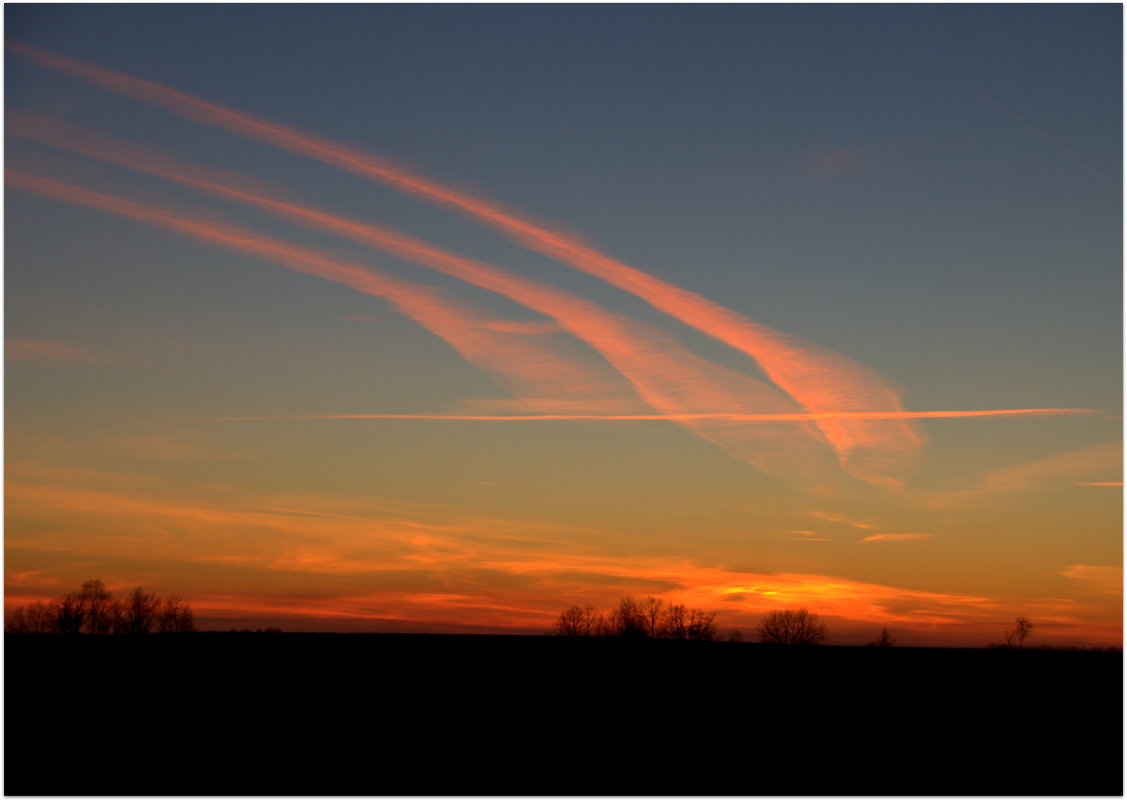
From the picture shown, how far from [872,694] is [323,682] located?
967 inches

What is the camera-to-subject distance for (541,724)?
120 ft

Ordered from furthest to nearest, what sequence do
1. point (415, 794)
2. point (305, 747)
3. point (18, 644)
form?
point (18, 644) → point (305, 747) → point (415, 794)

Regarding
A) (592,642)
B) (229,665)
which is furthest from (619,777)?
(592,642)

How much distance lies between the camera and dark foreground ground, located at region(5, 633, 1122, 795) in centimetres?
2970

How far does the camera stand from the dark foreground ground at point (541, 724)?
97.5ft

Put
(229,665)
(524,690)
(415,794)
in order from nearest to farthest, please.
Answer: (415,794), (524,690), (229,665)

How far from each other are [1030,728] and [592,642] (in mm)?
32055

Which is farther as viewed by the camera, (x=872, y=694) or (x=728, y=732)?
(x=872, y=694)

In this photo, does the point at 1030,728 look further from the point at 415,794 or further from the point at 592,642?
the point at 592,642

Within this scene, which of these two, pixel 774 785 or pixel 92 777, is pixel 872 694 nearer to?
pixel 774 785

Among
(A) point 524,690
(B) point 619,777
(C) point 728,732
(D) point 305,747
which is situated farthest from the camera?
(A) point 524,690

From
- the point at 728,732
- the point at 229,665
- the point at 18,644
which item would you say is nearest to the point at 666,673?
the point at 728,732

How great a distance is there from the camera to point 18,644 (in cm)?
5653

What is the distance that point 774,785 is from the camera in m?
29.6
